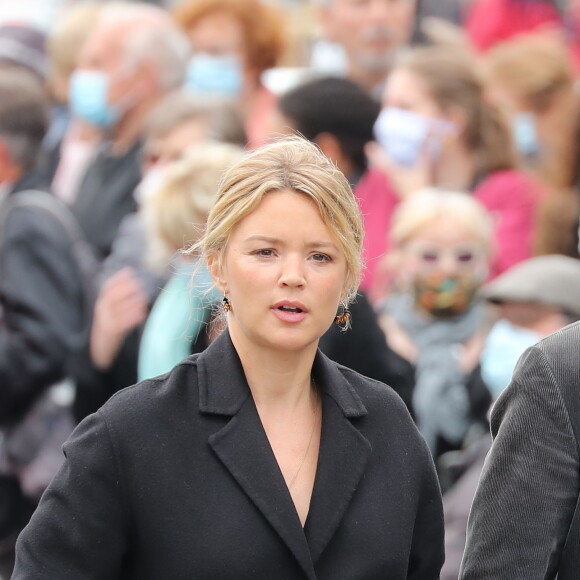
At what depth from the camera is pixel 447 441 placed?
5617 millimetres

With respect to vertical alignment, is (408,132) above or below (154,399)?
above

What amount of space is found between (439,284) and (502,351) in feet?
1.70

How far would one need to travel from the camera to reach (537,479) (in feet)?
9.43

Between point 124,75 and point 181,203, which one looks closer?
point 181,203

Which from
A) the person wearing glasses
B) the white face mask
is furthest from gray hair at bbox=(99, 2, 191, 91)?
the person wearing glasses

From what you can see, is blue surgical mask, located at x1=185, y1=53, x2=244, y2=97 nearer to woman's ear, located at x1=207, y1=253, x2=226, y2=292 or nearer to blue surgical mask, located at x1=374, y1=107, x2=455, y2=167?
blue surgical mask, located at x1=374, y1=107, x2=455, y2=167

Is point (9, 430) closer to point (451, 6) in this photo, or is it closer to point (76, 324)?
A: point (76, 324)

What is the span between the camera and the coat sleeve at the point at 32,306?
222 inches

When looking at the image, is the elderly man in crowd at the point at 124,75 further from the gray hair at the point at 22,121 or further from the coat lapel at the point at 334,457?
the coat lapel at the point at 334,457

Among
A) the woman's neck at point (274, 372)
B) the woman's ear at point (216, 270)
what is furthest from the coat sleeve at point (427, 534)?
the woman's ear at point (216, 270)

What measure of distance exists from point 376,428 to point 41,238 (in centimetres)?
282

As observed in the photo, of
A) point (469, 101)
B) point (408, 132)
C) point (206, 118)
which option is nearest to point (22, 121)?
point (206, 118)

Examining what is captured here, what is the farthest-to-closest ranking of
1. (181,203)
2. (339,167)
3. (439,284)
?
(339,167)
(439,284)
(181,203)

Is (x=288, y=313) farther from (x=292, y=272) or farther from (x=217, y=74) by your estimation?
(x=217, y=74)
